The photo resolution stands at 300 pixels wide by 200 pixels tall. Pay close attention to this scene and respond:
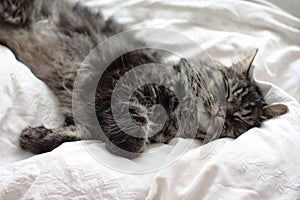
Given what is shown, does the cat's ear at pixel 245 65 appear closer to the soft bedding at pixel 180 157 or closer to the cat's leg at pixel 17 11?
the soft bedding at pixel 180 157

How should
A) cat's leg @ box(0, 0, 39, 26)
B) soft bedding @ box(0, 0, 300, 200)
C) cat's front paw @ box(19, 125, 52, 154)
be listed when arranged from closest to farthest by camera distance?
1. soft bedding @ box(0, 0, 300, 200)
2. cat's front paw @ box(19, 125, 52, 154)
3. cat's leg @ box(0, 0, 39, 26)

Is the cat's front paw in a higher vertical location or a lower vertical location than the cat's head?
lower

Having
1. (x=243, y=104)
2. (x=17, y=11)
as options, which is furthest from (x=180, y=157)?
(x=17, y=11)

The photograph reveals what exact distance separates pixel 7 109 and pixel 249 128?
798 mm

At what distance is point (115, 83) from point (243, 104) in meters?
0.45

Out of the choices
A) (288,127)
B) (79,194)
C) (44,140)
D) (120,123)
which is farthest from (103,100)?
(288,127)

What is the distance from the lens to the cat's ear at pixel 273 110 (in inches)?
51.4

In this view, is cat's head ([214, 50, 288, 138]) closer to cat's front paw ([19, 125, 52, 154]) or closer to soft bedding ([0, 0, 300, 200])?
soft bedding ([0, 0, 300, 200])

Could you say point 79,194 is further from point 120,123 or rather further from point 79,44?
point 79,44

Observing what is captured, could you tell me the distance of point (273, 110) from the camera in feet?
4.38

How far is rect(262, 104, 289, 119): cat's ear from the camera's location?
1.30 metres

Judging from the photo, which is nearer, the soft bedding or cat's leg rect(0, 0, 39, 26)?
the soft bedding

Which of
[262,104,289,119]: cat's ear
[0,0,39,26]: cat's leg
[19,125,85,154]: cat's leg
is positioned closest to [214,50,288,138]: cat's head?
[262,104,289,119]: cat's ear

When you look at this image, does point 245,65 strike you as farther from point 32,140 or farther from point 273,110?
point 32,140
